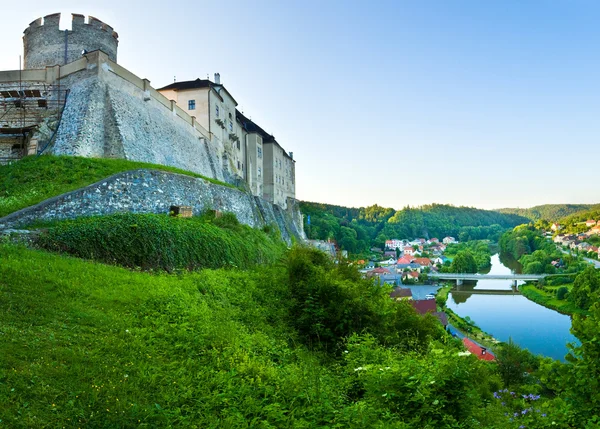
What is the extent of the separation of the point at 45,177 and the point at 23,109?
825cm

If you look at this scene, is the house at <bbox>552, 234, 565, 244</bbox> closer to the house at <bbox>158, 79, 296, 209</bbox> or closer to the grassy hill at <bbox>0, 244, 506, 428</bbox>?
the house at <bbox>158, 79, 296, 209</bbox>

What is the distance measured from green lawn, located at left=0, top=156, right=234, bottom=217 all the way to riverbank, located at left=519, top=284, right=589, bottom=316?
168 ft

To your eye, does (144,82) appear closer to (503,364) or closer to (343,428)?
(343,428)

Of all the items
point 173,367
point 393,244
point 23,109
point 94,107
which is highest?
point 23,109

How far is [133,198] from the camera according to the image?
13.5 meters

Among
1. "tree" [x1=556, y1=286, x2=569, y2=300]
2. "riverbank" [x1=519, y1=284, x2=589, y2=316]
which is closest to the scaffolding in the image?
"riverbank" [x1=519, y1=284, x2=589, y2=316]

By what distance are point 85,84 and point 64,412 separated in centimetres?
1849

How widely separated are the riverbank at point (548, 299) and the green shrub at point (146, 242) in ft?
155

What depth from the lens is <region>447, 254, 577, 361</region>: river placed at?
112 feet

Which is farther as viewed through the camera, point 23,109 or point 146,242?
→ point 23,109

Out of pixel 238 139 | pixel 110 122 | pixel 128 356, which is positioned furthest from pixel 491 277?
pixel 128 356

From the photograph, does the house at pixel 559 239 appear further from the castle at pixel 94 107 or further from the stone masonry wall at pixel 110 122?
the stone masonry wall at pixel 110 122

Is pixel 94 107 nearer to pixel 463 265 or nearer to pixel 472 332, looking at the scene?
pixel 472 332

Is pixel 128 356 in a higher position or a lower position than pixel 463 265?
higher
